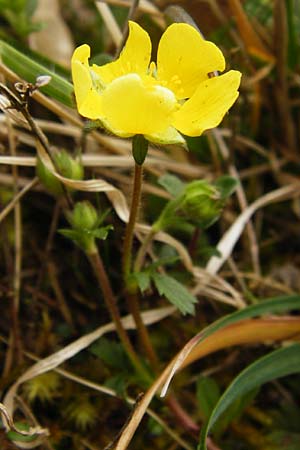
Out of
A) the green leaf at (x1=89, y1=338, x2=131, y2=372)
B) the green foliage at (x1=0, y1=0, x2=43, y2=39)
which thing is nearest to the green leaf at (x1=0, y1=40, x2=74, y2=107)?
the green foliage at (x1=0, y1=0, x2=43, y2=39)

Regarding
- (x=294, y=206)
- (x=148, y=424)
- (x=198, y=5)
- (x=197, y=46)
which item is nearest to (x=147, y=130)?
(x=197, y=46)

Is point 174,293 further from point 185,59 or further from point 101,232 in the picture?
point 185,59

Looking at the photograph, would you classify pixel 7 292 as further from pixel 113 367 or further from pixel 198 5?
pixel 198 5

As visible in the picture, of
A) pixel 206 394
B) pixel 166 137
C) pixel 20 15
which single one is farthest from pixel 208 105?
pixel 20 15

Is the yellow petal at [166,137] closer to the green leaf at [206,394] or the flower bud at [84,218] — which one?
the flower bud at [84,218]

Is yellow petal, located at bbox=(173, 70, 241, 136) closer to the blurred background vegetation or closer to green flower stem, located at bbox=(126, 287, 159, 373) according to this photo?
the blurred background vegetation

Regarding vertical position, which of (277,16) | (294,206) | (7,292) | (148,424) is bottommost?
(148,424)

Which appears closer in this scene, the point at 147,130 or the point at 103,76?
the point at 147,130

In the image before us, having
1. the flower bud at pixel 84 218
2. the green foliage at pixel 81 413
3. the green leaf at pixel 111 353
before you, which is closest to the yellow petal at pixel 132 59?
the flower bud at pixel 84 218
